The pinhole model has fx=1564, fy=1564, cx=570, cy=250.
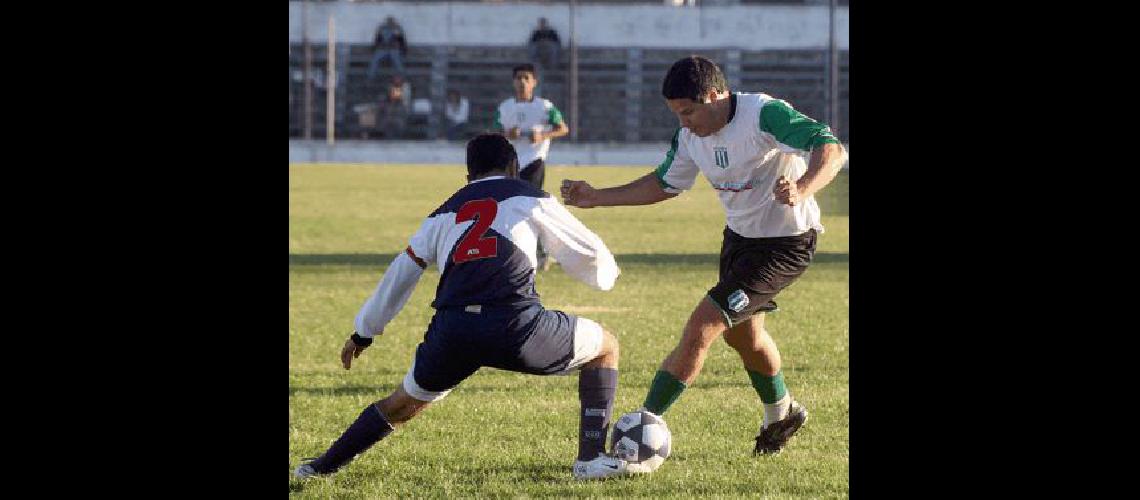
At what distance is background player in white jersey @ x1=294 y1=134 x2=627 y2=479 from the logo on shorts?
2.42ft

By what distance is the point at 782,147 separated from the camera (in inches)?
256

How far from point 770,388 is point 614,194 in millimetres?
1126

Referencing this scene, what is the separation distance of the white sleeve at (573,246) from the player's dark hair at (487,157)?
0.23 meters

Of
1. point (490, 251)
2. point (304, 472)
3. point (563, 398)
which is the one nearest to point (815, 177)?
point (490, 251)

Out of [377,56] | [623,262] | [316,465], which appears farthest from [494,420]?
[377,56]

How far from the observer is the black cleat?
6.83m

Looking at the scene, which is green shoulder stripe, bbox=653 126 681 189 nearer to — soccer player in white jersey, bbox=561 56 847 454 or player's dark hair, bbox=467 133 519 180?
soccer player in white jersey, bbox=561 56 847 454

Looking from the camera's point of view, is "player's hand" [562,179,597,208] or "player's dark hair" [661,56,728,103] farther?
"player's hand" [562,179,597,208]

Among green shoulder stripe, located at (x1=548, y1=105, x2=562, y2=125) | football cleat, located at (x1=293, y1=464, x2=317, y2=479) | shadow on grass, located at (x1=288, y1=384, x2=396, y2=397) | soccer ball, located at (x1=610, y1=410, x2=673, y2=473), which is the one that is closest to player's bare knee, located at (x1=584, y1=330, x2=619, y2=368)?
soccer ball, located at (x1=610, y1=410, x2=673, y2=473)

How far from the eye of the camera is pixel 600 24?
38.8 m

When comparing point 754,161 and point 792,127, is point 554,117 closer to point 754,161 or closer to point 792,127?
point 754,161

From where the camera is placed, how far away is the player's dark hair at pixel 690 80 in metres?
6.33
